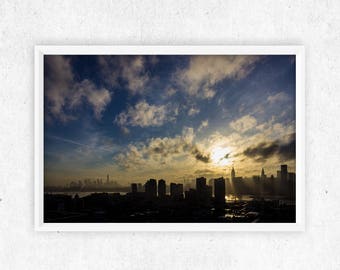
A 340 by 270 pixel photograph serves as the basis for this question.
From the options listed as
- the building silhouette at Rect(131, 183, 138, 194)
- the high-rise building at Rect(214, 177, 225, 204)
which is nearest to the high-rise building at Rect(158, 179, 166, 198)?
the building silhouette at Rect(131, 183, 138, 194)

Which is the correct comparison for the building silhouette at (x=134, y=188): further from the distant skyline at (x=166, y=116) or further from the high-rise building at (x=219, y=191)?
the high-rise building at (x=219, y=191)

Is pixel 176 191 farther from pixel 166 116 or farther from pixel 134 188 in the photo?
pixel 166 116

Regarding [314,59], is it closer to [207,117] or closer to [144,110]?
[207,117]

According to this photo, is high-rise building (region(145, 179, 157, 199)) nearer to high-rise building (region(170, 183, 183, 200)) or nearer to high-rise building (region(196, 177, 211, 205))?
high-rise building (region(170, 183, 183, 200))
